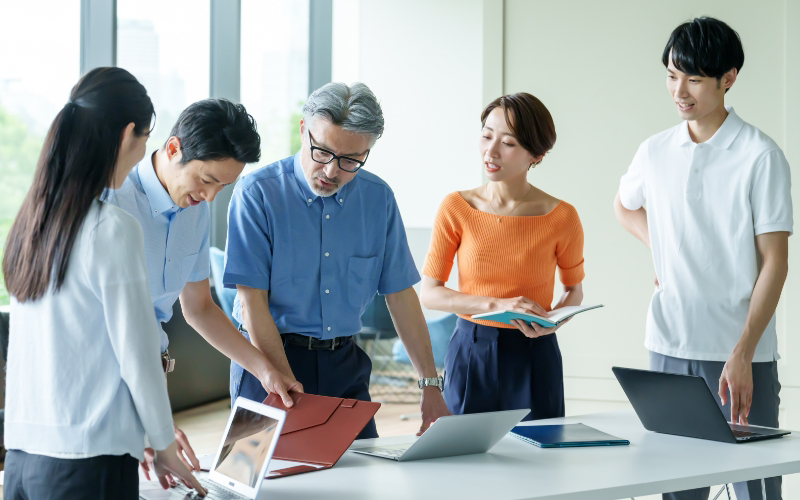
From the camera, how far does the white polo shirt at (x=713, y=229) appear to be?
218 centimetres

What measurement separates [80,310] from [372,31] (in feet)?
16.9

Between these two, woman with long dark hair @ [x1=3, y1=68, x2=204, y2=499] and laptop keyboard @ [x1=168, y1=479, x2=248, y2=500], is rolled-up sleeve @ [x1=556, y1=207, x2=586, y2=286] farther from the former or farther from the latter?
woman with long dark hair @ [x1=3, y1=68, x2=204, y2=499]

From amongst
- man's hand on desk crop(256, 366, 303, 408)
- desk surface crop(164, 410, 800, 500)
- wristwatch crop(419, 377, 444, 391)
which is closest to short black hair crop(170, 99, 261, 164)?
man's hand on desk crop(256, 366, 303, 408)

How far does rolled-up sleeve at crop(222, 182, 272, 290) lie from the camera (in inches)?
78.3

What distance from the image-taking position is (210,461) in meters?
1.73

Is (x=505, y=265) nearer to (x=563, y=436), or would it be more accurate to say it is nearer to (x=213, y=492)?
(x=563, y=436)

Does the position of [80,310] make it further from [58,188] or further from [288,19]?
[288,19]

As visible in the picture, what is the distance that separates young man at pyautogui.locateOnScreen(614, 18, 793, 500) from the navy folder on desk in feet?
1.31

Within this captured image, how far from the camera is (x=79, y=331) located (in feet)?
3.96

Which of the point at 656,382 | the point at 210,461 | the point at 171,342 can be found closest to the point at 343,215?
the point at 210,461

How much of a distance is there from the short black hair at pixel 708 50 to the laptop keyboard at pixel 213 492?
1696 mm

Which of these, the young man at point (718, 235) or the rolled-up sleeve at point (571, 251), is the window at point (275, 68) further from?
the young man at point (718, 235)

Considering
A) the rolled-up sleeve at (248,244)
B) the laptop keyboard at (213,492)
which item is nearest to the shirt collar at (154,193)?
the rolled-up sleeve at (248,244)

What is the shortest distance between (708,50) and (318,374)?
144 centimetres
